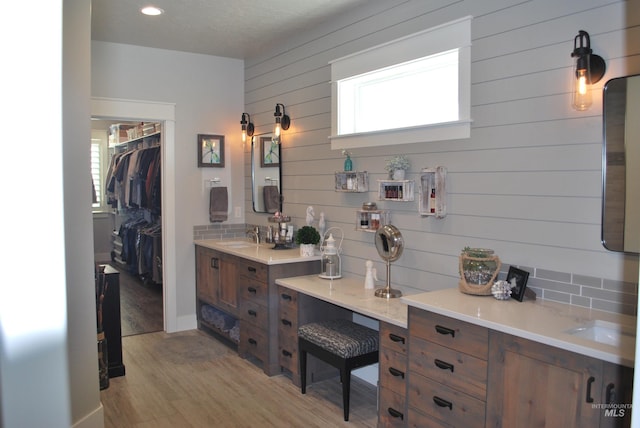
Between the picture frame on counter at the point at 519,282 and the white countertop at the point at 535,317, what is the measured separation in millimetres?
32

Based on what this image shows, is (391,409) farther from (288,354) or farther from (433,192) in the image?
(433,192)

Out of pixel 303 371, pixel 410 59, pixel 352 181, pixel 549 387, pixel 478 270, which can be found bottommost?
pixel 303 371

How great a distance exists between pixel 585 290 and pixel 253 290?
94.8 inches

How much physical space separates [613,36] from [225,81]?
3.81 metres

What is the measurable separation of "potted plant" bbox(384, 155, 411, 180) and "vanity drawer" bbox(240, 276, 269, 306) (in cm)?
130

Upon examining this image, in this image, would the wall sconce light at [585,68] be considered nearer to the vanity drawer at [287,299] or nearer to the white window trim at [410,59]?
the white window trim at [410,59]

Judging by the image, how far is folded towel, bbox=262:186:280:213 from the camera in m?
4.72

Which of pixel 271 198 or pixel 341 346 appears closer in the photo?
pixel 341 346

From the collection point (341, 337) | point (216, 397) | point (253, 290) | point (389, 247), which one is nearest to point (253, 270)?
point (253, 290)

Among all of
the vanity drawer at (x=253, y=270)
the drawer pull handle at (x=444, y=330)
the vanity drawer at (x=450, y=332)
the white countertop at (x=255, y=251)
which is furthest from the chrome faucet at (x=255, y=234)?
the drawer pull handle at (x=444, y=330)

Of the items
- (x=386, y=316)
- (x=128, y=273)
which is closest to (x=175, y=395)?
(x=386, y=316)

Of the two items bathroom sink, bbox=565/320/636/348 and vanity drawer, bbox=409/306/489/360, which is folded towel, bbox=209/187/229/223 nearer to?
vanity drawer, bbox=409/306/489/360

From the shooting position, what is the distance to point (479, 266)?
258 centimetres

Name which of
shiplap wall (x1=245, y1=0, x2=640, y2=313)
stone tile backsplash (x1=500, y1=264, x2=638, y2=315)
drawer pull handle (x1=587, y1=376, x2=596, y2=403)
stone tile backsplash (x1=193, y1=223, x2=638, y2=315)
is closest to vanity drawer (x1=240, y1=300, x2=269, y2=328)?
shiplap wall (x1=245, y1=0, x2=640, y2=313)
